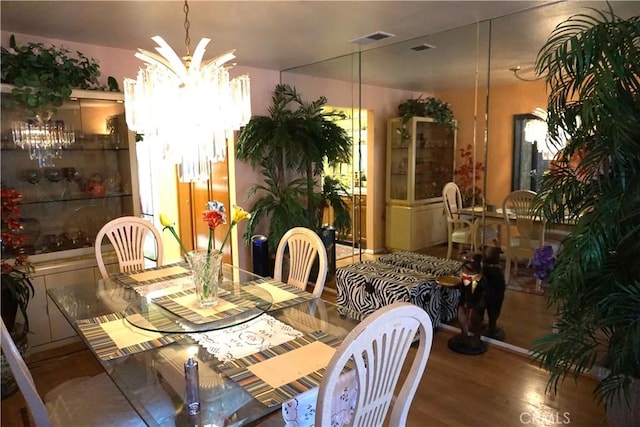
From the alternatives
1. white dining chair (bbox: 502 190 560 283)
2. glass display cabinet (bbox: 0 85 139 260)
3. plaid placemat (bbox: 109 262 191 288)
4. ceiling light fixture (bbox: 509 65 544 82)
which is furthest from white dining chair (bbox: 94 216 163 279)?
ceiling light fixture (bbox: 509 65 544 82)

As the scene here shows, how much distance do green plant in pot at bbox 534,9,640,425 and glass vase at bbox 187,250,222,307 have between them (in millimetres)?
1574

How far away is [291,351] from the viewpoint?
5.09ft

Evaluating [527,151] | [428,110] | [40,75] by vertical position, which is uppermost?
[40,75]

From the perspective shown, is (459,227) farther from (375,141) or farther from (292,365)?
(292,365)

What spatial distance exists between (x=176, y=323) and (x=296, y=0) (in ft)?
6.25

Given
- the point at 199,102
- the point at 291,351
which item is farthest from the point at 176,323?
the point at 199,102

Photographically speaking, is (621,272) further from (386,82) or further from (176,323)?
(386,82)

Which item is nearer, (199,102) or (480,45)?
(199,102)

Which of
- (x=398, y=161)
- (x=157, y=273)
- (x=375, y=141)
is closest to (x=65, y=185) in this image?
(x=157, y=273)

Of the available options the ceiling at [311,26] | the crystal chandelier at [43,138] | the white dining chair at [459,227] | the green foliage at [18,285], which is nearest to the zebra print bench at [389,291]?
the white dining chair at [459,227]

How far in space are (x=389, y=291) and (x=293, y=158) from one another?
5.87ft

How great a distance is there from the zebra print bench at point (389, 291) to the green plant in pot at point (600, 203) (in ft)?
3.86

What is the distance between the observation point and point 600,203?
1768 millimetres

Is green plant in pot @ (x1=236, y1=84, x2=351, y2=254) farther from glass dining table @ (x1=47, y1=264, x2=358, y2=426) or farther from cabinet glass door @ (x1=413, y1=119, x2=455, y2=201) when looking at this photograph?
glass dining table @ (x1=47, y1=264, x2=358, y2=426)
